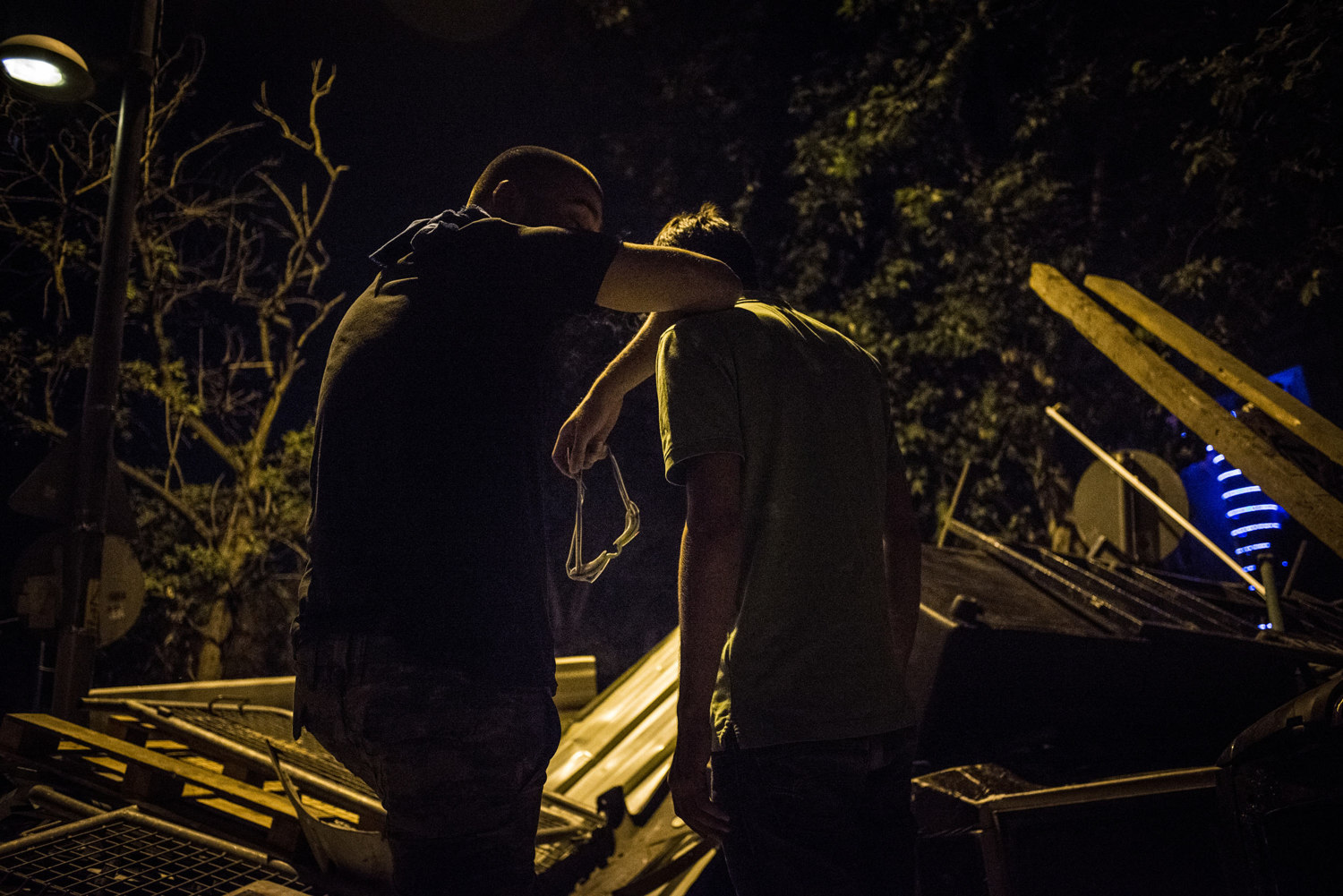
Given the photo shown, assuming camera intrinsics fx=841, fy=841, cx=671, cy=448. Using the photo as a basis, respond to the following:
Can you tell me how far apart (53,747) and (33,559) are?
256 centimetres

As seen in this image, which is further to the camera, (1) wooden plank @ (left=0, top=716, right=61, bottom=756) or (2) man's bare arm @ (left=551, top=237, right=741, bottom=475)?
(1) wooden plank @ (left=0, top=716, right=61, bottom=756)

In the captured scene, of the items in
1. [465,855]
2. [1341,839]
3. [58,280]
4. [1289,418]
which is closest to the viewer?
[465,855]

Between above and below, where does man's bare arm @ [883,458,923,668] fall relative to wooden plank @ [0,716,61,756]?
above

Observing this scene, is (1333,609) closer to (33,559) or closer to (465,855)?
(465,855)

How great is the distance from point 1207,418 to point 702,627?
14.4ft

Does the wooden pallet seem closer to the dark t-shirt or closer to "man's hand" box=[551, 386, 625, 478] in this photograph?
"man's hand" box=[551, 386, 625, 478]

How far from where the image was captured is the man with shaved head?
5.34ft

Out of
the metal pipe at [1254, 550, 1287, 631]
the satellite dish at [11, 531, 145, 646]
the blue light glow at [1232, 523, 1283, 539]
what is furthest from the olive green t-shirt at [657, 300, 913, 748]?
the blue light glow at [1232, 523, 1283, 539]

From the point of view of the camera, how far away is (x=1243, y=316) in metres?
9.94

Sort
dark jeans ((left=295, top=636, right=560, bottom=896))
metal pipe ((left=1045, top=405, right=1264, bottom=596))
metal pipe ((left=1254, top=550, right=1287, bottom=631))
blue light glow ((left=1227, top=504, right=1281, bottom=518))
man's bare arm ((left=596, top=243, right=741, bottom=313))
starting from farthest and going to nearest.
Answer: blue light glow ((left=1227, top=504, right=1281, bottom=518)), metal pipe ((left=1045, top=405, right=1264, bottom=596)), metal pipe ((left=1254, top=550, right=1287, bottom=631)), man's bare arm ((left=596, top=243, right=741, bottom=313)), dark jeans ((left=295, top=636, right=560, bottom=896))

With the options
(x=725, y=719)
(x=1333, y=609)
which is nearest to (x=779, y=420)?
(x=725, y=719)

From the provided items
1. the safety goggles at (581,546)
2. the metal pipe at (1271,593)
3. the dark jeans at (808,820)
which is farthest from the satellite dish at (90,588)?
the metal pipe at (1271,593)

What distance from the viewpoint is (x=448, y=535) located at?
1.70 metres

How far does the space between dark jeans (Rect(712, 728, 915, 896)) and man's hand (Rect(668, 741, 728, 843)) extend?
0.08 feet
